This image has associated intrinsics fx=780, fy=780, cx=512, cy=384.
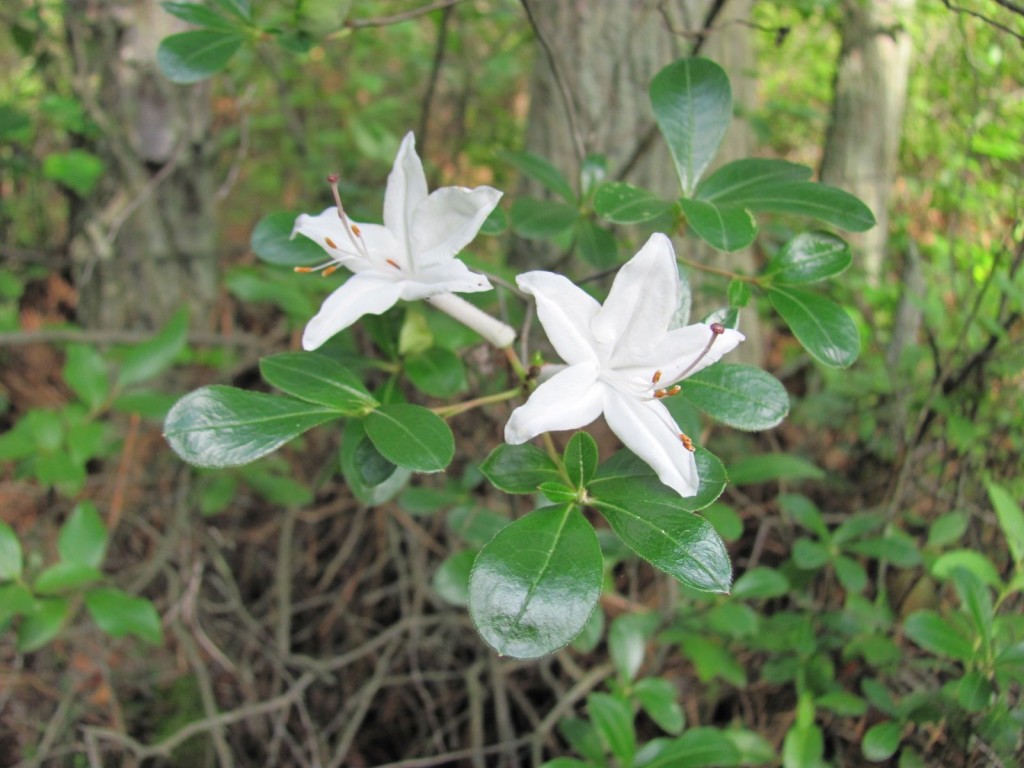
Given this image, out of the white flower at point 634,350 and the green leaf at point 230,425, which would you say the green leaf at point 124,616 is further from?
the white flower at point 634,350

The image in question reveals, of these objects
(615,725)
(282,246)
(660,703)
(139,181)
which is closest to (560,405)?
(282,246)

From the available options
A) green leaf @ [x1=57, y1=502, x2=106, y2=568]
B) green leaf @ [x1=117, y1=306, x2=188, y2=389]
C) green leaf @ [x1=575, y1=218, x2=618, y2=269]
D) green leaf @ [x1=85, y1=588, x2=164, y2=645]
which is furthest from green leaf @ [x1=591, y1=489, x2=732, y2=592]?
green leaf @ [x1=117, y1=306, x2=188, y2=389]

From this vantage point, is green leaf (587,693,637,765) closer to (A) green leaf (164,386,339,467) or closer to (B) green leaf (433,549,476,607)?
(B) green leaf (433,549,476,607)

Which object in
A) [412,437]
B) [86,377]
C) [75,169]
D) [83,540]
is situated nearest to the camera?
[412,437]

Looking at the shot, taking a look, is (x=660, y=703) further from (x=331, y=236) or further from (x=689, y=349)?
(x=331, y=236)

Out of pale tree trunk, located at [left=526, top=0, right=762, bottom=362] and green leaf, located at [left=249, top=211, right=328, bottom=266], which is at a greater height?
pale tree trunk, located at [left=526, top=0, right=762, bottom=362]

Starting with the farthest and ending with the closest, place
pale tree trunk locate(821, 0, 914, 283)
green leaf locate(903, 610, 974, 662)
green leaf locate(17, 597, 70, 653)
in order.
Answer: pale tree trunk locate(821, 0, 914, 283) < green leaf locate(17, 597, 70, 653) < green leaf locate(903, 610, 974, 662)

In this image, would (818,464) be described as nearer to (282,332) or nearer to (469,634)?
(469,634)
